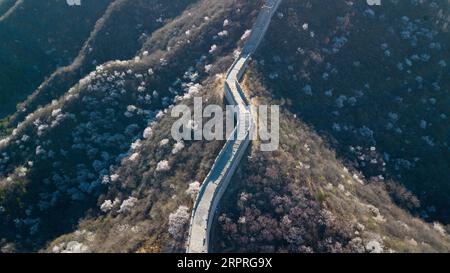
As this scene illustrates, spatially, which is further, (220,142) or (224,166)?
(220,142)

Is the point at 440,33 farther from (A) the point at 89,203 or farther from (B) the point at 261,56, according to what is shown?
(A) the point at 89,203

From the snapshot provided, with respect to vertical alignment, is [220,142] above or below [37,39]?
below

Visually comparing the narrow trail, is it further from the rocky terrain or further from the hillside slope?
the hillside slope

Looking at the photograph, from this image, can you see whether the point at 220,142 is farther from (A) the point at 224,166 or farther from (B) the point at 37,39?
(B) the point at 37,39

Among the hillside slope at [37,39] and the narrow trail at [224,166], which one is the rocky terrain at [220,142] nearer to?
the hillside slope at [37,39]

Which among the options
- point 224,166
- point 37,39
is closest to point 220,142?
point 224,166

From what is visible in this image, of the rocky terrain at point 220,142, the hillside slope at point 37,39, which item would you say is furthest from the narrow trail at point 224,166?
the hillside slope at point 37,39
